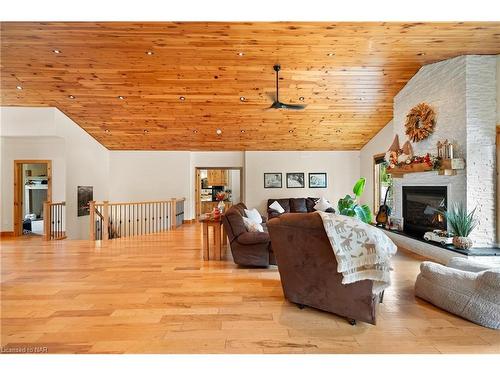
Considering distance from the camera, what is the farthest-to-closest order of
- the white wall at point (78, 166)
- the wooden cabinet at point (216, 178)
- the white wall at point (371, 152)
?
the wooden cabinet at point (216, 178), the white wall at point (371, 152), the white wall at point (78, 166)

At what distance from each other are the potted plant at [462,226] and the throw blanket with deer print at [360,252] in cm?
266

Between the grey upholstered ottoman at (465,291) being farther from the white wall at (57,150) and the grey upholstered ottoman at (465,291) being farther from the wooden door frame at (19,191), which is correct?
the wooden door frame at (19,191)

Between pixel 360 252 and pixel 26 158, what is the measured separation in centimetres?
900

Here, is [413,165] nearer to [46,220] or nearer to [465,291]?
[465,291]

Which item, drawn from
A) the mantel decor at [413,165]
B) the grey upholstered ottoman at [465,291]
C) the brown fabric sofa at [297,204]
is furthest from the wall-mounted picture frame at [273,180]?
the grey upholstered ottoman at [465,291]

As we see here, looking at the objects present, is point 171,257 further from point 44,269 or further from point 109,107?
point 109,107

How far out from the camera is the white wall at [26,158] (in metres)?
7.27

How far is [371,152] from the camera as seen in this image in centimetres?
841

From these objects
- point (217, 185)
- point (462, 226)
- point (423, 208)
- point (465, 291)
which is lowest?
point (465, 291)

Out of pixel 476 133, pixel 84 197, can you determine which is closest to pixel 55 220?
pixel 84 197

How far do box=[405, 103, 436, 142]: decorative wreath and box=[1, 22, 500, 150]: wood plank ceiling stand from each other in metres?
0.75

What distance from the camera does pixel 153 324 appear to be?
2365mm
